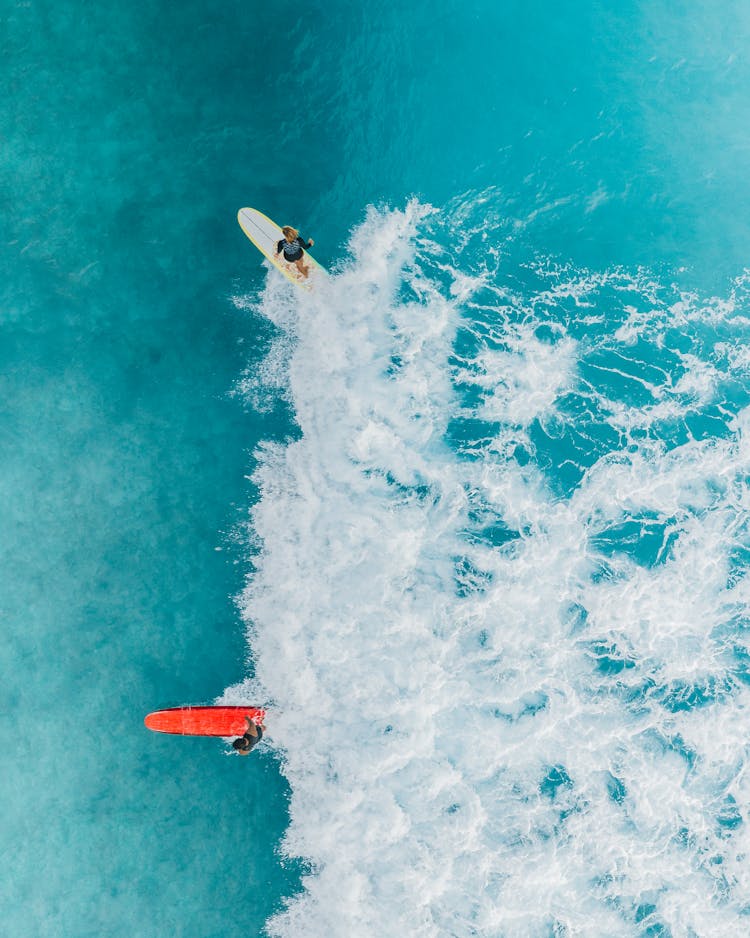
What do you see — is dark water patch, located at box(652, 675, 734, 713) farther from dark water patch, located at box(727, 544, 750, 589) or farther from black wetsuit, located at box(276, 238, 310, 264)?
black wetsuit, located at box(276, 238, 310, 264)

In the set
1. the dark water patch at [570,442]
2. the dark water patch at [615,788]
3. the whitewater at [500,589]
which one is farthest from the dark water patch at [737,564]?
the dark water patch at [615,788]

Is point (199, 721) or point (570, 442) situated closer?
point (199, 721)

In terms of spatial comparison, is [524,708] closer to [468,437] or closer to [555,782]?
[555,782]

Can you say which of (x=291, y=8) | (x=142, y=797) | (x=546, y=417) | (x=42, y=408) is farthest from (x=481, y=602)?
(x=291, y=8)

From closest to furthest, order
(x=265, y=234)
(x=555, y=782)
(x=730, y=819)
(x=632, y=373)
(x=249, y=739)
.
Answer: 1. (x=249, y=739)
2. (x=265, y=234)
3. (x=555, y=782)
4. (x=730, y=819)
5. (x=632, y=373)

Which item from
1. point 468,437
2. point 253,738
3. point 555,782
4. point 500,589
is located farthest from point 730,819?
point 253,738

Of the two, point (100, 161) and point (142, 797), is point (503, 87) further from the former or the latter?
point (142, 797)

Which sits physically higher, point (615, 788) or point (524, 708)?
point (524, 708)
